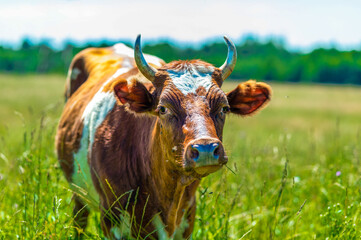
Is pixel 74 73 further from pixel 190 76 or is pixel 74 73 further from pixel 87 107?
pixel 190 76

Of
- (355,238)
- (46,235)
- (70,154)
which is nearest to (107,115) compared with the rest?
(70,154)

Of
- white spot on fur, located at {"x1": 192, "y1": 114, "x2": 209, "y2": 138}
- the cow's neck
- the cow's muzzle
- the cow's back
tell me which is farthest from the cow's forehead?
the cow's back

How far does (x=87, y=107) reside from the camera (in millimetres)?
4715

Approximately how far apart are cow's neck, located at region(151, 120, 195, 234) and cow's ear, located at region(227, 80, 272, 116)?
2.48 ft

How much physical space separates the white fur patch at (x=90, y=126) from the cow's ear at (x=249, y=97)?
127cm

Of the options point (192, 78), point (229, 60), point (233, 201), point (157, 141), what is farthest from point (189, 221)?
point (229, 60)

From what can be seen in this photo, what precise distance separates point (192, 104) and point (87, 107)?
203cm

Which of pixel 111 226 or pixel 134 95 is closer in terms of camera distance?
pixel 134 95

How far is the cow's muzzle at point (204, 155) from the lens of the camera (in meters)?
2.70

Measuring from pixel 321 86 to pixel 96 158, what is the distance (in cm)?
6641

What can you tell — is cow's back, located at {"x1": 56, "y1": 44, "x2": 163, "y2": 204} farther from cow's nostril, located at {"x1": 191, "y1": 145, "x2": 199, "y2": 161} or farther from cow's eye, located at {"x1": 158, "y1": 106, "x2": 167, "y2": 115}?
cow's nostril, located at {"x1": 191, "y1": 145, "x2": 199, "y2": 161}

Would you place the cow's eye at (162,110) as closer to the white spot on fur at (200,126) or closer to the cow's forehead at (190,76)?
the cow's forehead at (190,76)

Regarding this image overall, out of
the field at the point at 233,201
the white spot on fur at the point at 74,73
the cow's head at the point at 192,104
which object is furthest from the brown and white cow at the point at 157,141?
the white spot on fur at the point at 74,73

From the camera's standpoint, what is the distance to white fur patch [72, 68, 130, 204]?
4195 mm
